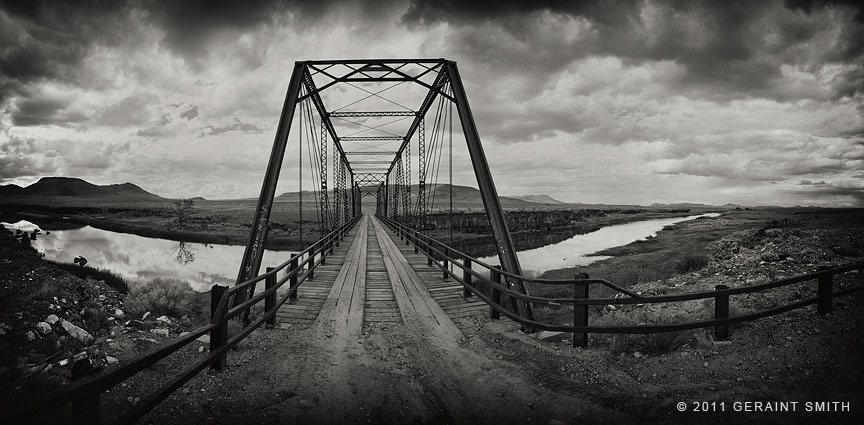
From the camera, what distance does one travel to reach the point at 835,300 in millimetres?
6582

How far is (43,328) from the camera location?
8070 mm

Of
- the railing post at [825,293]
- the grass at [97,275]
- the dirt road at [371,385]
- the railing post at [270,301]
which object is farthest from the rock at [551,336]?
the grass at [97,275]

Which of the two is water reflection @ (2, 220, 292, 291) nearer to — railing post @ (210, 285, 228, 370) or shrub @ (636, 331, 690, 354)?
railing post @ (210, 285, 228, 370)

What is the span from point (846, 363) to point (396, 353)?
573 cm

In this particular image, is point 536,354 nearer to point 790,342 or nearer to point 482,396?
point 482,396

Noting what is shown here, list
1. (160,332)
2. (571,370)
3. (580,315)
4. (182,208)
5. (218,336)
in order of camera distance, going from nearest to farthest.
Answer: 1. (218,336)
2. (571,370)
3. (580,315)
4. (160,332)
5. (182,208)

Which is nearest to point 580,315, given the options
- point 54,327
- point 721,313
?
point 721,313

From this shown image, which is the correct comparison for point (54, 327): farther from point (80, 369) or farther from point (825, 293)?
point (825, 293)

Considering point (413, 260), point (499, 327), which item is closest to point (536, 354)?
point (499, 327)

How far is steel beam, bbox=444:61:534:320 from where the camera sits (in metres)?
7.32

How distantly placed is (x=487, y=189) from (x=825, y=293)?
576 cm

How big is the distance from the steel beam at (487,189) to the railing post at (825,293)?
4.43 m

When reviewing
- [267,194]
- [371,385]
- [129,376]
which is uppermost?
[267,194]

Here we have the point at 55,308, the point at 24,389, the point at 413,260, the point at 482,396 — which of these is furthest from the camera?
the point at 413,260
